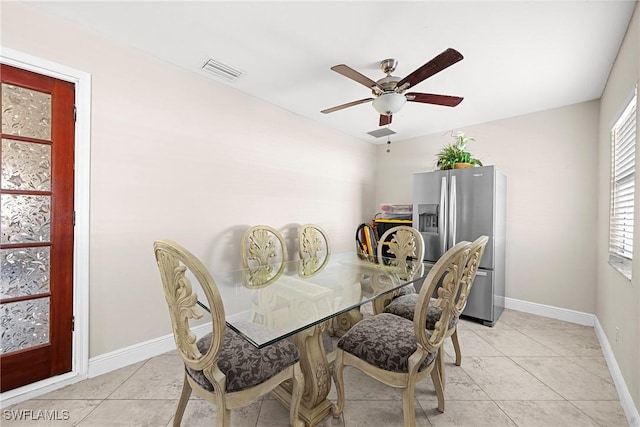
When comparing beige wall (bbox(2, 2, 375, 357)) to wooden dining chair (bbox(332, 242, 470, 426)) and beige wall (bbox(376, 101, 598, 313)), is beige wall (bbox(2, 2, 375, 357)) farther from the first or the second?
beige wall (bbox(376, 101, 598, 313))

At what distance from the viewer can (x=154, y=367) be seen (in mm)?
2057

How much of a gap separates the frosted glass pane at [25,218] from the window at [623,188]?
3.92 m

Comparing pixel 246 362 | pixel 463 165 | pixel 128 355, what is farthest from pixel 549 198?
pixel 128 355

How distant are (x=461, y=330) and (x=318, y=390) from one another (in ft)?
6.54

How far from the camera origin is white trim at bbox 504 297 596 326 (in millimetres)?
2889

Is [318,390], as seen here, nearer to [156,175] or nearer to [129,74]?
[156,175]

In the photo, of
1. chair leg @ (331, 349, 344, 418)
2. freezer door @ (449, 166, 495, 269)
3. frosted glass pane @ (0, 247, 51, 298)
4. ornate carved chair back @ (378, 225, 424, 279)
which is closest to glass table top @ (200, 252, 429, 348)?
ornate carved chair back @ (378, 225, 424, 279)

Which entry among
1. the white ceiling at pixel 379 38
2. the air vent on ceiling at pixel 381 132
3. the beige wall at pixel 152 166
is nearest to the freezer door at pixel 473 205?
the white ceiling at pixel 379 38

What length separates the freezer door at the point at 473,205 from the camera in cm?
292

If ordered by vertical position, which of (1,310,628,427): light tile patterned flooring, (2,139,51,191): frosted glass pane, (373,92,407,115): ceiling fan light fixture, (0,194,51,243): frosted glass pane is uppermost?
(373,92,407,115): ceiling fan light fixture

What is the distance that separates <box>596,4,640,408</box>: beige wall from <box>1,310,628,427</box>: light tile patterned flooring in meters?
0.26

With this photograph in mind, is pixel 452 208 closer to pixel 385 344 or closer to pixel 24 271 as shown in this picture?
pixel 385 344

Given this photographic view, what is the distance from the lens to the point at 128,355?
2072 mm

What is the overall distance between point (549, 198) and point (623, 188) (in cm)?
117
